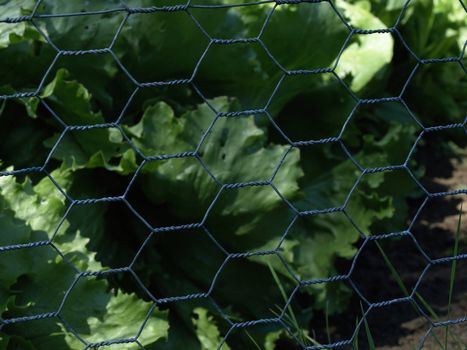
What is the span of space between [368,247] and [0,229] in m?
1.76

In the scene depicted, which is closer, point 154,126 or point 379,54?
point 154,126

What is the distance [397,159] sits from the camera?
3.06 m

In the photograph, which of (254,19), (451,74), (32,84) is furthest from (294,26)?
(451,74)

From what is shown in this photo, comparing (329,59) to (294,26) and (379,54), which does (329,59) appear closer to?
(294,26)

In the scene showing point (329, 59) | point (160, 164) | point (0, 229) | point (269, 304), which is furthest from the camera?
point (329, 59)

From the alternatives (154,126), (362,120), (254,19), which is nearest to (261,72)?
(254,19)

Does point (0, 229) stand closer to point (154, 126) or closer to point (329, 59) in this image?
point (154, 126)

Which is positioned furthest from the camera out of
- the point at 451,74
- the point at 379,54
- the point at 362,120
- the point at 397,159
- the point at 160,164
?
the point at 451,74

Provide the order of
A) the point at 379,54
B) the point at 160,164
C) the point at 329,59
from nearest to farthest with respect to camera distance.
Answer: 1. the point at 160,164
2. the point at 329,59
3. the point at 379,54

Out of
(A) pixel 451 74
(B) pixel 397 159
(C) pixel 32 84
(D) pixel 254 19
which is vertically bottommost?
(A) pixel 451 74

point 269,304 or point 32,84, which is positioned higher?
point 32,84

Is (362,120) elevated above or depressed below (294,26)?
below

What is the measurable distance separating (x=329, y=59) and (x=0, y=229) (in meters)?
1.26

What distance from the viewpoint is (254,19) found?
2.67 m
